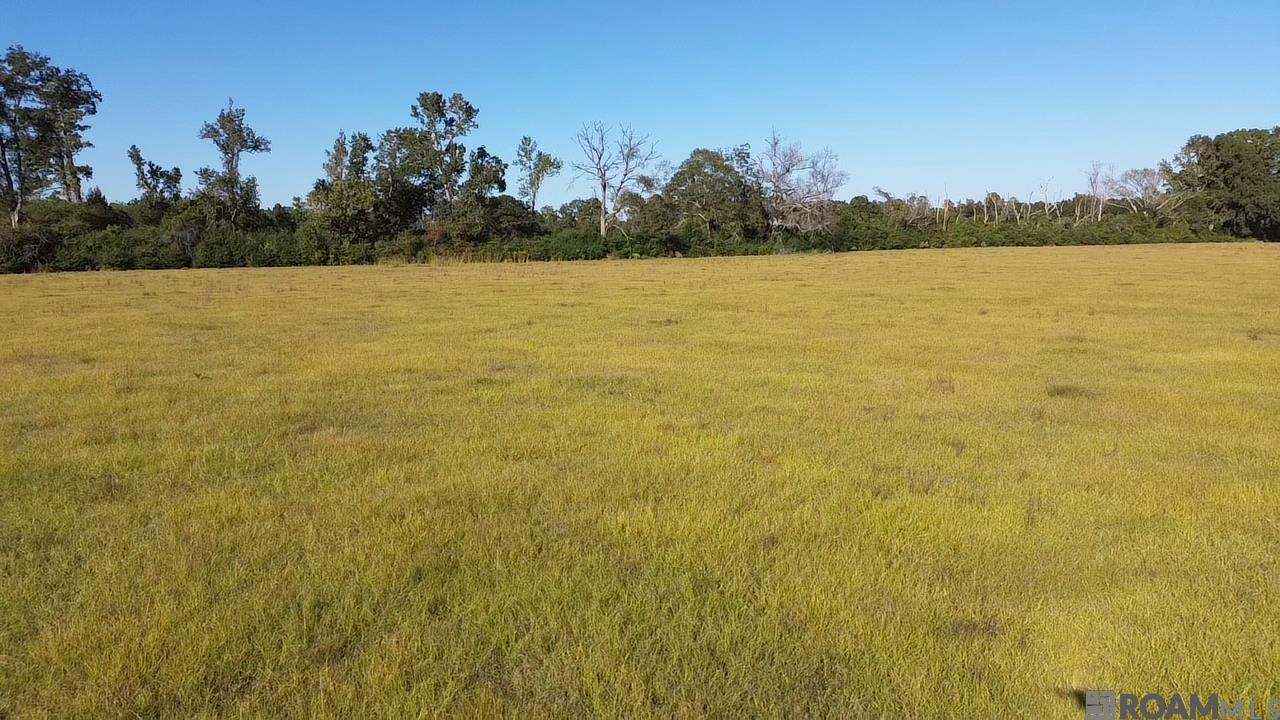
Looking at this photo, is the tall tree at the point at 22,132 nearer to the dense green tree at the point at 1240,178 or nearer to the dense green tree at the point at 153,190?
the dense green tree at the point at 153,190

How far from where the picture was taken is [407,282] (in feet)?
76.5

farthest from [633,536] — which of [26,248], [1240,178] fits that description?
[1240,178]

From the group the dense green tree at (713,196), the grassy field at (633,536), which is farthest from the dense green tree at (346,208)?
the grassy field at (633,536)

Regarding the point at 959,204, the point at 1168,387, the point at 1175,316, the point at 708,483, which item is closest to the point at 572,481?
the point at 708,483

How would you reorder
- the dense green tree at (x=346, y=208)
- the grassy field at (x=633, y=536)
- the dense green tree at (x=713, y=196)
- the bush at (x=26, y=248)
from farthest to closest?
the dense green tree at (x=713, y=196) < the dense green tree at (x=346, y=208) < the bush at (x=26, y=248) < the grassy field at (x=633, y=536)

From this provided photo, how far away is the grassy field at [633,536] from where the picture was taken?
233 centimetres

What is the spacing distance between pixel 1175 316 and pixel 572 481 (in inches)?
515

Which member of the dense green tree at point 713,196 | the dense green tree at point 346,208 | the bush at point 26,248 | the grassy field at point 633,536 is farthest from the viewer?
the dense green tree at point 713,196

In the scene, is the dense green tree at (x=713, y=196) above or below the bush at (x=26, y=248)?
above

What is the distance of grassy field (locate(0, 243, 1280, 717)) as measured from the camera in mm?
2328

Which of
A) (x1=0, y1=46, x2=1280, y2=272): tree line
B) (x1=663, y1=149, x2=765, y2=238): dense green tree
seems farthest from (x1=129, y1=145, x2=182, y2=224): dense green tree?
(x1=663, y1=149, x2=765, y2=238): dense green tree

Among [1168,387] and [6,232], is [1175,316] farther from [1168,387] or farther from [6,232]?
[6,232]

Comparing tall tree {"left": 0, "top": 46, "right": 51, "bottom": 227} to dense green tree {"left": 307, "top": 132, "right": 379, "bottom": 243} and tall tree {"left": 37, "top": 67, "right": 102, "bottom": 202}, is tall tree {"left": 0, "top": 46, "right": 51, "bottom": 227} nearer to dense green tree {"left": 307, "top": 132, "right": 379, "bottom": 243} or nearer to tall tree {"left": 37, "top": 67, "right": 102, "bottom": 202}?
tall tree {"left": 37, "top": 67, "right": 102, "bottom": 202}

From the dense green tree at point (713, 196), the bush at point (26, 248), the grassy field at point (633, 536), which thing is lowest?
the grassy field at point (633, 536)
